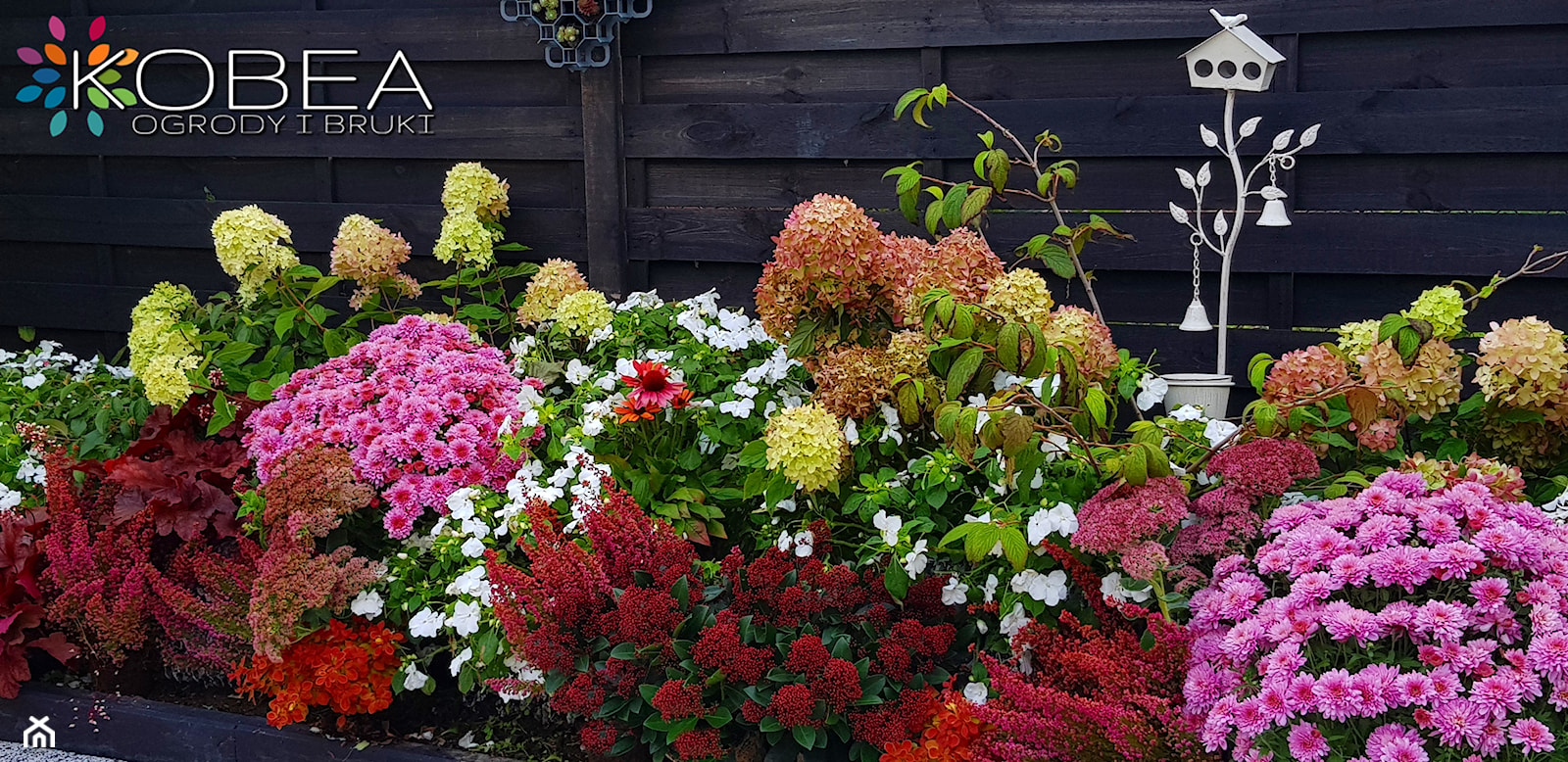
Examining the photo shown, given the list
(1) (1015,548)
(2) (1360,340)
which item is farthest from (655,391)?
(2) (1360,340)

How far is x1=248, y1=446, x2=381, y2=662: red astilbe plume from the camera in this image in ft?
8.29

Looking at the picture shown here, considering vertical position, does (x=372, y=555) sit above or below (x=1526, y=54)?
below

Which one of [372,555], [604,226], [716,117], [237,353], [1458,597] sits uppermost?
[716,117]

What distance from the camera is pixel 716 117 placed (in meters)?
3.41

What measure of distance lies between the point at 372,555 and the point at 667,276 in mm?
1159

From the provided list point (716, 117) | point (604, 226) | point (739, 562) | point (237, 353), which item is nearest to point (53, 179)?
point (237, 353)

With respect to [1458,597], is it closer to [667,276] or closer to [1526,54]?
[1526,54]

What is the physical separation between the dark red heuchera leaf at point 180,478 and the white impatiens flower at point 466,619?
2.32 feet

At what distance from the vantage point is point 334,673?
2.55m

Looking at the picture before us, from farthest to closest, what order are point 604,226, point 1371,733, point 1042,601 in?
point 604,226, point 1042,601, point 1371,733

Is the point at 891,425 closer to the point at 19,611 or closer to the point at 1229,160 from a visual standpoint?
the point at 1229,160

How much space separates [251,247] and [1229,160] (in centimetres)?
246

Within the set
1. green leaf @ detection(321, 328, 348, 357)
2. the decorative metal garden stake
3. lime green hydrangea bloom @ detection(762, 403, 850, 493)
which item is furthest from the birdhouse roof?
green leaf @ detection(321, 328, 348, 357)

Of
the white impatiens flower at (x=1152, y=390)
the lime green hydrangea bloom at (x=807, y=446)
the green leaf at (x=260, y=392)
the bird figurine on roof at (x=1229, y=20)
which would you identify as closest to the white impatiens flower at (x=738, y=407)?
the lime green hydrangea bloom at (x=807, y=446)
